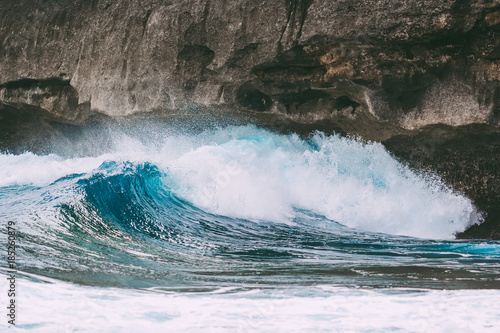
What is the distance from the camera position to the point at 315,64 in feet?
24.3

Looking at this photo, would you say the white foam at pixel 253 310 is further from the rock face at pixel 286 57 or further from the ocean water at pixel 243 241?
the rock face at pixel 286 57

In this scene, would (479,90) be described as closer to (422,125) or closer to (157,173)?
(422,125)

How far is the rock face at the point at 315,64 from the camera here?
21.5ft

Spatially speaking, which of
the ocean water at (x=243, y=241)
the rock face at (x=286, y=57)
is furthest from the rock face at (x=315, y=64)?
the ocean water at (x=243, y=241)

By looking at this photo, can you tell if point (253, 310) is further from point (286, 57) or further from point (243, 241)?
point (286, 57)

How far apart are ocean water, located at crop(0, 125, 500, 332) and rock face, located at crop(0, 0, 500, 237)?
665 mm

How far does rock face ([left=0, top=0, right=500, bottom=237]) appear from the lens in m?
6.54

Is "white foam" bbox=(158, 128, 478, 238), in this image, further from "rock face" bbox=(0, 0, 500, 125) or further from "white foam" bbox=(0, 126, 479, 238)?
"rock face" bbox=(0, 0, 500, 125)

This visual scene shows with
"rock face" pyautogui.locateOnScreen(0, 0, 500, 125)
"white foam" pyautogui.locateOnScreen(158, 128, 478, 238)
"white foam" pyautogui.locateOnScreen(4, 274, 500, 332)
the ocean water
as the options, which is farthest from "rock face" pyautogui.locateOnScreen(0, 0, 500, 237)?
"white foam" pyautogui.locateOnScreen(4, 274, 500, 332)

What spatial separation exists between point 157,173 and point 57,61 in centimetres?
415

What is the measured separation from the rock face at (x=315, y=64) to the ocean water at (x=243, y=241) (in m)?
0.66

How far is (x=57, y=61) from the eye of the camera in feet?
33.9

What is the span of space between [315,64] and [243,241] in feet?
9.90

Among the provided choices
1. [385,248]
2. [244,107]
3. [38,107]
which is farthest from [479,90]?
[38,107]
